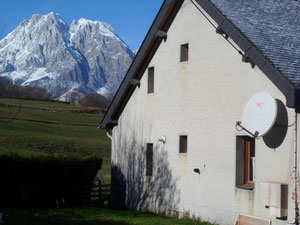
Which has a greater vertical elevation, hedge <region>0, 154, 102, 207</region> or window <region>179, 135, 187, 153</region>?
window <region>179, 135, 187, 153</region>

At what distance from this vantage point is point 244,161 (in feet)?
40.8

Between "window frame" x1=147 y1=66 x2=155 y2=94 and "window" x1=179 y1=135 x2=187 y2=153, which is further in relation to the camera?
"window frame" x1=147 y1=66 x2=155 y2=94

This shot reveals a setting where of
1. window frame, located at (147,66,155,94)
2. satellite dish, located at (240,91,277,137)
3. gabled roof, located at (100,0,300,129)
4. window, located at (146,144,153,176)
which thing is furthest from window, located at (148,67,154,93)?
satellite dish, located at (240,91,277,137)

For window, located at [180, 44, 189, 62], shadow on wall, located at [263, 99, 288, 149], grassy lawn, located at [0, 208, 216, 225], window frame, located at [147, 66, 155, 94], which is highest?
window, located at [180, 44, 189, 62]

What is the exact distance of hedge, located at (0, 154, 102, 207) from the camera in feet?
57.1

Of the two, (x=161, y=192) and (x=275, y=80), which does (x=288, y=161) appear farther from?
(x=161, y=192)

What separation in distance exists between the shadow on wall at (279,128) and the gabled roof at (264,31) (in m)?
0.63

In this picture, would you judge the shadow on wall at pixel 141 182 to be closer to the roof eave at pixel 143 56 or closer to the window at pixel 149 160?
the window at pixel 149 160

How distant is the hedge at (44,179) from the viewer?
17.4 m

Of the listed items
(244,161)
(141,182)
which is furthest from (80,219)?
(244,161)

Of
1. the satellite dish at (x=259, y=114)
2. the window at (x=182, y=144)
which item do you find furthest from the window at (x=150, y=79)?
the satellite dish at (x=259, y=114)

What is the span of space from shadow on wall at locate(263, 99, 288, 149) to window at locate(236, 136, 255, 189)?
1177 mm

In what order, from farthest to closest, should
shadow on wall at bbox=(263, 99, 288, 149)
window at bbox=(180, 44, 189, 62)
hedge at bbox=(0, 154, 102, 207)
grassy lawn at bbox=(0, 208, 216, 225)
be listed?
1. hedge at bbox=(0, 154, 102, 207)
2. window at bbox=(180, 44, 189, 62)
3. grassy lawn at bbox=(0, 208, 216, 225)
4. shadow on wall at bbox=(263, 99, 288, 149)

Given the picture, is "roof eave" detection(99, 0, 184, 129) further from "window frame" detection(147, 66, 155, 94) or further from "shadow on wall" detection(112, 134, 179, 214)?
"shadow on wall" detection(112, 134, 179, 214)
